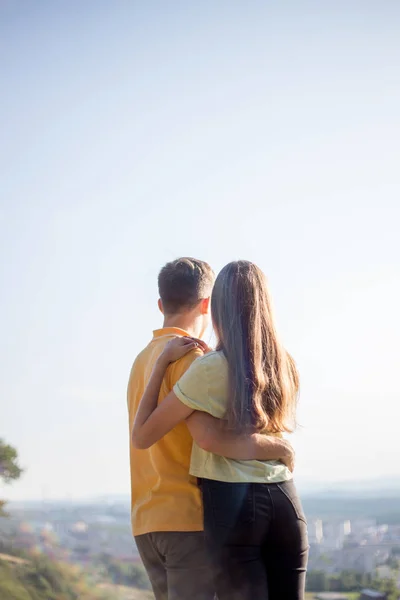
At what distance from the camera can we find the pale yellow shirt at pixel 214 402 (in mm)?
1705

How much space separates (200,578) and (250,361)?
0.51 meters

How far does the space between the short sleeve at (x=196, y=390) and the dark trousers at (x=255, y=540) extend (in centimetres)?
18

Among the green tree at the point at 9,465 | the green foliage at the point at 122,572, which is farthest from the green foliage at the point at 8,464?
the green foliage at the point at 122,572

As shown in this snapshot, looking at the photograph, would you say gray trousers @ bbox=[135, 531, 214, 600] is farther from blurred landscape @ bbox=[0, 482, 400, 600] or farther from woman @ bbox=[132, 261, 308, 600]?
blurred landscape @ bbox=[0, 482, 400, 600]

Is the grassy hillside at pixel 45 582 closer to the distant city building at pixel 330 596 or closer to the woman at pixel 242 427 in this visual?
the distant city building at pixel 330 596

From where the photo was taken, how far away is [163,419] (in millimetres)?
1735

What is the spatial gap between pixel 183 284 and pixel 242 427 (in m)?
0.42

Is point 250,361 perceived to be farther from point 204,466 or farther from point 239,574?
point 239,574

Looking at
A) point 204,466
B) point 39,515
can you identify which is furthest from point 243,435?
point 39,515

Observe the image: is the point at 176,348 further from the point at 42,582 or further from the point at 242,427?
the point at 42,582

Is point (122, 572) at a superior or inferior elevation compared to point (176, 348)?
inferior

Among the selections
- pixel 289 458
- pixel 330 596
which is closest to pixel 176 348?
pixel 289 458

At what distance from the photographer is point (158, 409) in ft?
5.72

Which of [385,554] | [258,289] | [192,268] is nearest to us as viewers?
[258,289]
